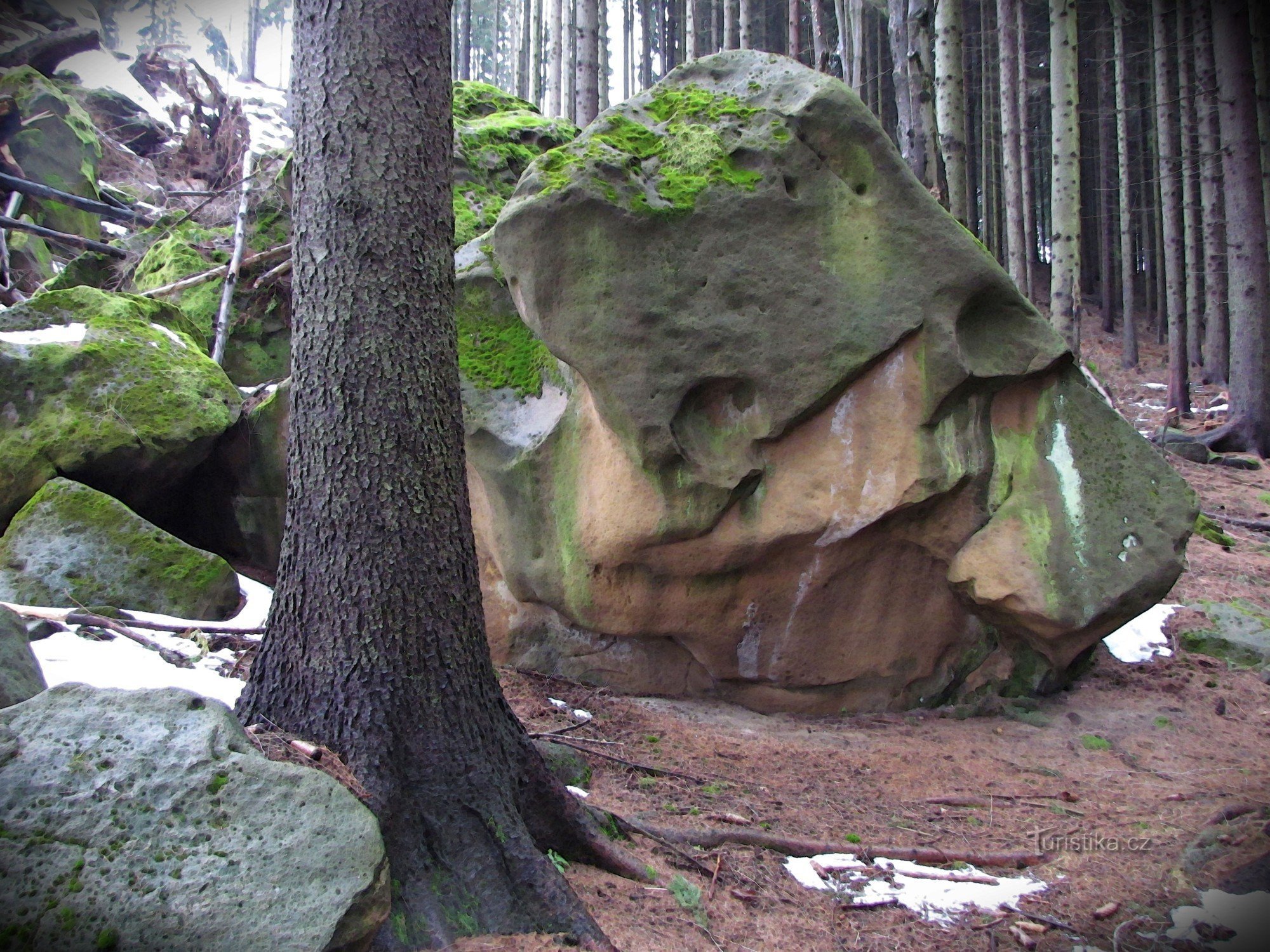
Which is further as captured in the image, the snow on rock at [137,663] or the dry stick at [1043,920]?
the snow on rock at [137,663]

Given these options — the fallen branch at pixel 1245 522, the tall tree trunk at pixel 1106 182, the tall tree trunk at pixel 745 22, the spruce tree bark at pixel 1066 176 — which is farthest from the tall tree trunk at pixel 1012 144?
the tall tree trunk at pixel 1106 182

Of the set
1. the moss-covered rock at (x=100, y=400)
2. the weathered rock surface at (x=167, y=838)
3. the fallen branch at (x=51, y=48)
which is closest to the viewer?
the weathered rock surface at (x=167, y=838)

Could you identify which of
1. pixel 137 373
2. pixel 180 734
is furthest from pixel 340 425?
pixel 137 373

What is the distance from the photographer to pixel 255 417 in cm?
700

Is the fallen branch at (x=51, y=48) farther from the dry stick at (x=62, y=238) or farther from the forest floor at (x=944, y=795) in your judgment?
the forest floor at (x=944, y=795)

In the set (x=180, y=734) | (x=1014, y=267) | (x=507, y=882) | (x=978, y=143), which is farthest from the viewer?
(x=978, y=143)

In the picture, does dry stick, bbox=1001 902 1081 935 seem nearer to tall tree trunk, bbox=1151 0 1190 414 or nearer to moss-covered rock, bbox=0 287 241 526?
moss-covered rock, bbox=0 287 241 526

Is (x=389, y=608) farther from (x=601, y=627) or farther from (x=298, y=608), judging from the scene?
(x=601, y=627)

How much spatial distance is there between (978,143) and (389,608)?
2726 cm

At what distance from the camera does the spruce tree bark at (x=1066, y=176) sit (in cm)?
1127

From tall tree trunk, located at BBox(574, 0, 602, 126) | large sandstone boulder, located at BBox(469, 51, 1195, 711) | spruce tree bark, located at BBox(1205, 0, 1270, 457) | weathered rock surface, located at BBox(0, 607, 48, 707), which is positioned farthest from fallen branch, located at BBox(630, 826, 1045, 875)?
tall tree trunk, located at BBox(574, 0, 602, 126)

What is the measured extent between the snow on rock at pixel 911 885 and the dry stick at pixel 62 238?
9.04 metres

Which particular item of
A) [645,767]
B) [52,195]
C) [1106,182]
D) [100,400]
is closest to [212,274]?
[52,195]

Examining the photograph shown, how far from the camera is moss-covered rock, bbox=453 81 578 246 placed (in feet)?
23.1
